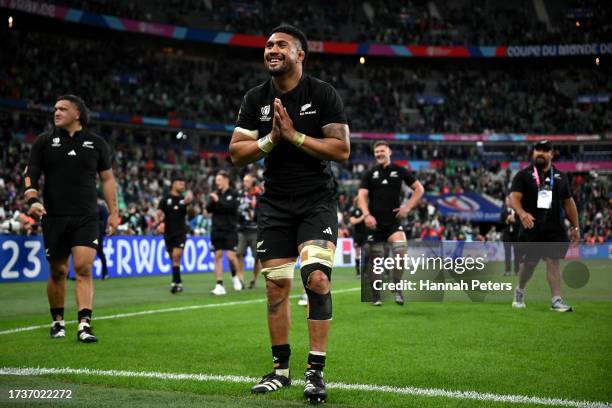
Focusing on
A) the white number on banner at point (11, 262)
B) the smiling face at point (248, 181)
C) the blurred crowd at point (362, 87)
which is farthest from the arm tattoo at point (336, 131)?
the blurred crowd at point (362, 87)

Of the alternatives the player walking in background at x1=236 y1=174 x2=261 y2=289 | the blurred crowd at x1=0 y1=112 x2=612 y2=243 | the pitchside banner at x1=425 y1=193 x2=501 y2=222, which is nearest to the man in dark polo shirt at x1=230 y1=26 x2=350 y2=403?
the player walking in background at x1=236 y1=174 x2=261 y2=289

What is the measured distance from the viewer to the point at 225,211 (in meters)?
14.2

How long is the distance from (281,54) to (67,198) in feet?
11.6

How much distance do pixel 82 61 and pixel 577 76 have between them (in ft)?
134

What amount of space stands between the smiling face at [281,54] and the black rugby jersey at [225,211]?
30.7 ft

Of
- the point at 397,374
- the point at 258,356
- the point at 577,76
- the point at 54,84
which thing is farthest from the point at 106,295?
the point at 577,76

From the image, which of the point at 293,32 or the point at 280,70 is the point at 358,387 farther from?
the point at 293,32

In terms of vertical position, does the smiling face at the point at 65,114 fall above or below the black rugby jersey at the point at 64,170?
above

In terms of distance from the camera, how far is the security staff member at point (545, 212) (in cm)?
1000

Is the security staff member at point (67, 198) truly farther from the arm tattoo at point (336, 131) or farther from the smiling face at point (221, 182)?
the smiling face at point (221, 182)

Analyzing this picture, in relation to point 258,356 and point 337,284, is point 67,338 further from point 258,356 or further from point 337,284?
point 337,284

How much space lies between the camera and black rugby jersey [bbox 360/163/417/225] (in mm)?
10969

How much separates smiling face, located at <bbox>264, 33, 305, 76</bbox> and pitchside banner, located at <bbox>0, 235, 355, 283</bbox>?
12476 millimetres

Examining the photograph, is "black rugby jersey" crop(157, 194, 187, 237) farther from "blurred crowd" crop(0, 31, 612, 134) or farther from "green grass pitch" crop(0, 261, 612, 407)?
"blurred crowd" crop(0, 31, 612, 134)
